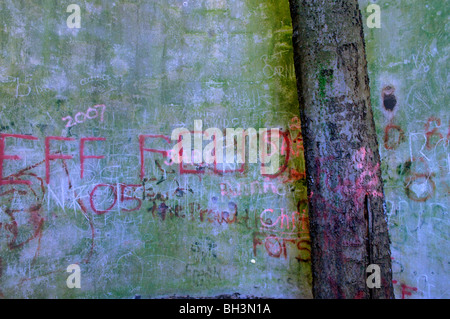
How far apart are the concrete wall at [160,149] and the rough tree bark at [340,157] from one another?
47.5 inches

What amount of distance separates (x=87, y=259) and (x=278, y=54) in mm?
3117

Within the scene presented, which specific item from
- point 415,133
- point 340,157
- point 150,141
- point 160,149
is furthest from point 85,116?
point 415,133

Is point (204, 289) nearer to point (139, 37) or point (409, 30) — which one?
point (139, 37)

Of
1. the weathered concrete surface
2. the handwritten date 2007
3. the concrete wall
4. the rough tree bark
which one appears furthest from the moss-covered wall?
the handwritten date 2007

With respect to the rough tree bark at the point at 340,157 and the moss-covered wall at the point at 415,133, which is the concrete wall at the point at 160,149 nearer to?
the moss-covered wall at the point at 415,133

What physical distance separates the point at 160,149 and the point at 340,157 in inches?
79.2

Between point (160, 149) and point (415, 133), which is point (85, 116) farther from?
point (415, 133)

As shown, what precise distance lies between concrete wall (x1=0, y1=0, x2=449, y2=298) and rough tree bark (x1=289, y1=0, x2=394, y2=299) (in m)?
1.21

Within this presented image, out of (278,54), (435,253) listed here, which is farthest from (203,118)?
(435,253)

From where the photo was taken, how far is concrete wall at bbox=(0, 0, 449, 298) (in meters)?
3.29

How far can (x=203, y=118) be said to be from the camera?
11.2 feet

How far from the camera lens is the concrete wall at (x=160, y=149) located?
10.8 feet

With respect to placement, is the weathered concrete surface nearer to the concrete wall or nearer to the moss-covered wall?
the concrete wall

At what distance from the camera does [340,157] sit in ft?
6.82
